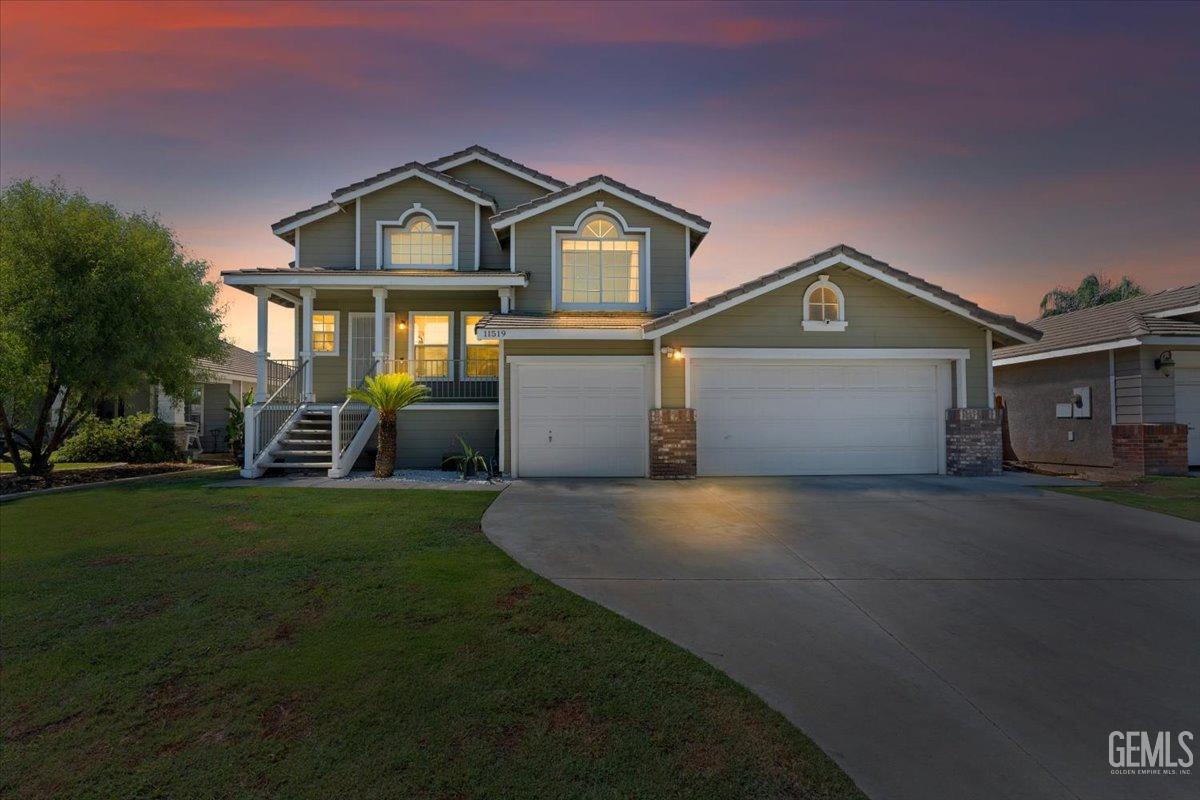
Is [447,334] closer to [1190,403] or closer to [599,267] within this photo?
[599,267]

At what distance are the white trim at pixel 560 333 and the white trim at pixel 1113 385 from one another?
40.3 feet

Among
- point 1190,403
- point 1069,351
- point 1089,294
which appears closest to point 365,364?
point 1069,351

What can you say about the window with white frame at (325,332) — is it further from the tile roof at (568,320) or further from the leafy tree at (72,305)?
the tile roof at (568,320)

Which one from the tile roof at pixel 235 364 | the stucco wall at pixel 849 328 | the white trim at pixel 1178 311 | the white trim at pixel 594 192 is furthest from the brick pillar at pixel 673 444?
the tile roof at pixel 235 364

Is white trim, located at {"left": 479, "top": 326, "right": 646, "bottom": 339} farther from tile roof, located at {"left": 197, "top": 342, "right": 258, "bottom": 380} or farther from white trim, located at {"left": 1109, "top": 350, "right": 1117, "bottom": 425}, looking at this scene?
tile roof, located at {"left": 197, "top": 342, "right": 258, "bottom": 380}

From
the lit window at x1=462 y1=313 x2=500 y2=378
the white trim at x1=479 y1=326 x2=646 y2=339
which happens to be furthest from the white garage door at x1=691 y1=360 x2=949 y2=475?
the lit window at x1=462 y1=313 x2=500 y2=378

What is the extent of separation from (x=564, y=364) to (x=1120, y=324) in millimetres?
14381

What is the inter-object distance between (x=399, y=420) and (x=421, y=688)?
36.4 ft

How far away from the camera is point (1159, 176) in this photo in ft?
49.4

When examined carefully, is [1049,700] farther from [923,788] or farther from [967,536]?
[967,536]

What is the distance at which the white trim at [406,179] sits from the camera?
49.1ft

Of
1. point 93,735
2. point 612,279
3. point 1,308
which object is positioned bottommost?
point 93,735

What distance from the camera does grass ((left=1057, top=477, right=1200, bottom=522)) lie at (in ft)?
28.1

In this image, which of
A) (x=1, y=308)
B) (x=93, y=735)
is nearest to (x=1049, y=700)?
(x=93, y=735)
